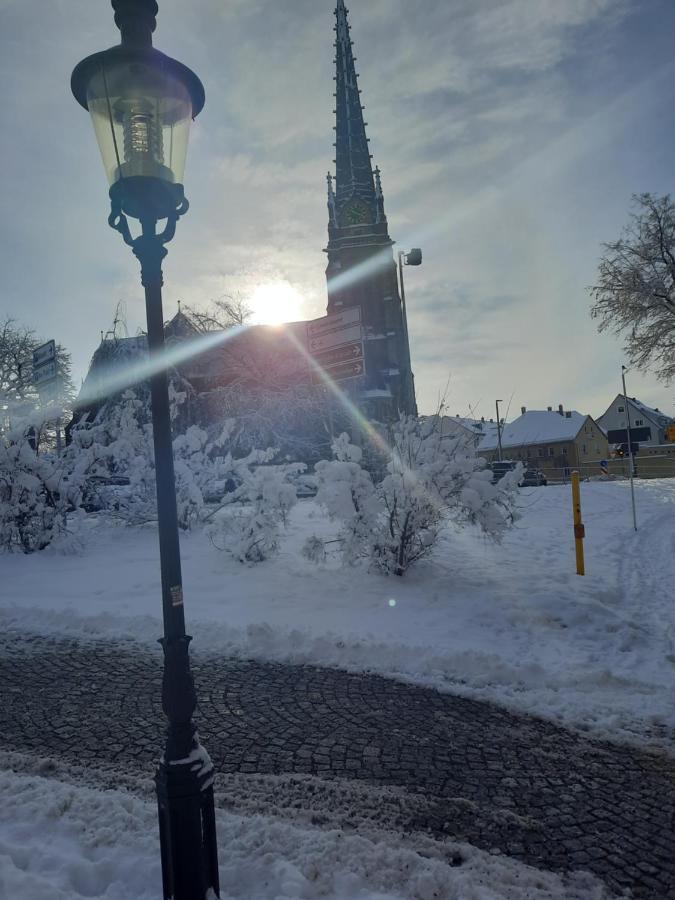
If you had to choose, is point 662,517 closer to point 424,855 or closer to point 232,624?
point 232,624

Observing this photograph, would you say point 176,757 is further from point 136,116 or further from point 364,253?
point 364,253

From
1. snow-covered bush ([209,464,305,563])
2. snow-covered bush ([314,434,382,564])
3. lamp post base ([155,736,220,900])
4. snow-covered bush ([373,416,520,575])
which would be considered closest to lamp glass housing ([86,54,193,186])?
lamp post base ([155,736,220,900])

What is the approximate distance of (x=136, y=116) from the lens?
9.00 ft

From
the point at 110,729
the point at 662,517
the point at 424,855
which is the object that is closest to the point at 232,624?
the point at 110,729

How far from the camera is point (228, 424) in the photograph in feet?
42.4

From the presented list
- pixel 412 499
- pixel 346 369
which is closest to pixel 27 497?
pixel 346 369

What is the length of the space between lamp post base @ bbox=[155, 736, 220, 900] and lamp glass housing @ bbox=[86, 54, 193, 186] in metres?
2.69

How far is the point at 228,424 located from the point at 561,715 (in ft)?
32.4

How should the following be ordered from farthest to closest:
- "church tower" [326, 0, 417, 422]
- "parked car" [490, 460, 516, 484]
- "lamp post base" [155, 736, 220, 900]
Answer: "church tower" [326, 0, 417, 422]
"parked car" [490, 460, 516, 484]
"lamp post base" [155, 736, 220, 900]

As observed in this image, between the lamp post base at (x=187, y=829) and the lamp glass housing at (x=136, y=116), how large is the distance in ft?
8.82

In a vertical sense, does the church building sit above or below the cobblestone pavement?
above

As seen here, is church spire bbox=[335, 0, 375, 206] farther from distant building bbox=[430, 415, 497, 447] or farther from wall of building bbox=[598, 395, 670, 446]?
wall of building bbox=[598, 395, 670, 446]

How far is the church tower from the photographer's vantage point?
148 feet

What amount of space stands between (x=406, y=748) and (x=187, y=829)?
6.37ft
